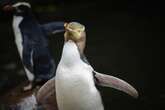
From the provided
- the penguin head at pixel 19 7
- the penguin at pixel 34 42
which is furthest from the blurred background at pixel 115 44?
the penguin head at pixel 19 7

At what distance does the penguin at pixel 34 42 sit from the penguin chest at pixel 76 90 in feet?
1.03

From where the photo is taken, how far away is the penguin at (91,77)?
1384mm

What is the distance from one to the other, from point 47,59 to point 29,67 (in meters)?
0.07

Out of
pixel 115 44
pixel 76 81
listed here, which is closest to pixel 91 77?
pixel 76 81

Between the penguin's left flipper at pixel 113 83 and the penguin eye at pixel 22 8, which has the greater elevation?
the penguin eye at pixel 22 8

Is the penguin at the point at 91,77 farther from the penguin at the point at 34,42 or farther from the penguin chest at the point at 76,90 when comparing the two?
the penguin at the point at 34,42

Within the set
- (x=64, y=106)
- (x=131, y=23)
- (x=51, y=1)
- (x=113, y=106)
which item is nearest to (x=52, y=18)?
(x=51, y=1)

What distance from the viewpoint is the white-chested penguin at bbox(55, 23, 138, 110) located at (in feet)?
4.53

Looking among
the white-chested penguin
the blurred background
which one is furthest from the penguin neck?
the blurred background

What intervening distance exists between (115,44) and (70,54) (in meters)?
1.03

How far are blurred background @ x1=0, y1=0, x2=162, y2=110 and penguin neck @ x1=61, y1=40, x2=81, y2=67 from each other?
466 mm

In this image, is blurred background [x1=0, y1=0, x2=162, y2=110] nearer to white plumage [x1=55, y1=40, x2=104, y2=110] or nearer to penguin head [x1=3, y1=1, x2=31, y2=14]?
penguin head [x1=3, y1=1, x2=31, y2=14]

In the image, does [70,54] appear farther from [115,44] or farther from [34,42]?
[115,44]

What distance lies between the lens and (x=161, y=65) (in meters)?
2.17
